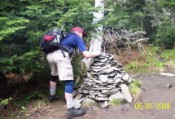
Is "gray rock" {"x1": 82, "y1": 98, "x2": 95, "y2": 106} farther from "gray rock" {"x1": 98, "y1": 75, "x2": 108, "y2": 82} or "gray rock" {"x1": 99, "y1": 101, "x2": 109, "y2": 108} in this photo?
"gray rock" {"x1": 98, "y1": 75, "x2": 108, "y2": 82}

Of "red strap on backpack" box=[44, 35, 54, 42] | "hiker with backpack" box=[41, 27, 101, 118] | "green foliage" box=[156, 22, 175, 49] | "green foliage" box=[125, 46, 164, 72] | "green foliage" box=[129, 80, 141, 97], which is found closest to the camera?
"red strap on backpack" box=[44, 35, 54, 42]

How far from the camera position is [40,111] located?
19.9ft

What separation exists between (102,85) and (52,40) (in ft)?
5.60

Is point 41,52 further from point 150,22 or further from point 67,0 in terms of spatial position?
point 150,22

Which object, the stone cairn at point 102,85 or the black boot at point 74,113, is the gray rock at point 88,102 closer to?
the stone cairn at point 102,85

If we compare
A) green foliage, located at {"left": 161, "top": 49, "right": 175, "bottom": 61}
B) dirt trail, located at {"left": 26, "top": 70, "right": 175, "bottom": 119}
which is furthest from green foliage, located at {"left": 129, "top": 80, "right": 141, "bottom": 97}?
green foliage, located at {"left": 161, "top": 49, "right": 175, "bottom": 61}

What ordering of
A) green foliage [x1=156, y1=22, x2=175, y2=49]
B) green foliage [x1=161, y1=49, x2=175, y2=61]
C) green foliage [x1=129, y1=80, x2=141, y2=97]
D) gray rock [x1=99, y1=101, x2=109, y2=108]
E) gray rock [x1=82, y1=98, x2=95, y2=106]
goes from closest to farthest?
1. gray rock [x1=99, y1=101, x2=109, y2=108]
2. gray rock [x1=82, y1=98, x2=95, y2=106]
3. green foliage [x1=129, y1=80, x2=141, y2=97]
4. green foliage [x1=161, y1=49, x2=175, y2=61]
5. green foliage [x1=156, y1=22, x2=175, y2=49]

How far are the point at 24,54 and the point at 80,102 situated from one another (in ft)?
5.77

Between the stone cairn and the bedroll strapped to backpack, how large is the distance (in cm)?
121

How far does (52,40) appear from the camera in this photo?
5.51 metres

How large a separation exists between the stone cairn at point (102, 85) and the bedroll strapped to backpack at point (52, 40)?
1.21 meters

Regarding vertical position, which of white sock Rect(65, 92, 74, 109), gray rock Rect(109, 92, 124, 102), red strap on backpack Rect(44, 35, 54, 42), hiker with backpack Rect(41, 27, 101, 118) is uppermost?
red strap on backpack Rect(44, 35, 54, 42)

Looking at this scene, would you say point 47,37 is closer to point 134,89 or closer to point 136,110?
point 136,110

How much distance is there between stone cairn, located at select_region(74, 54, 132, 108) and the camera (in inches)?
243
